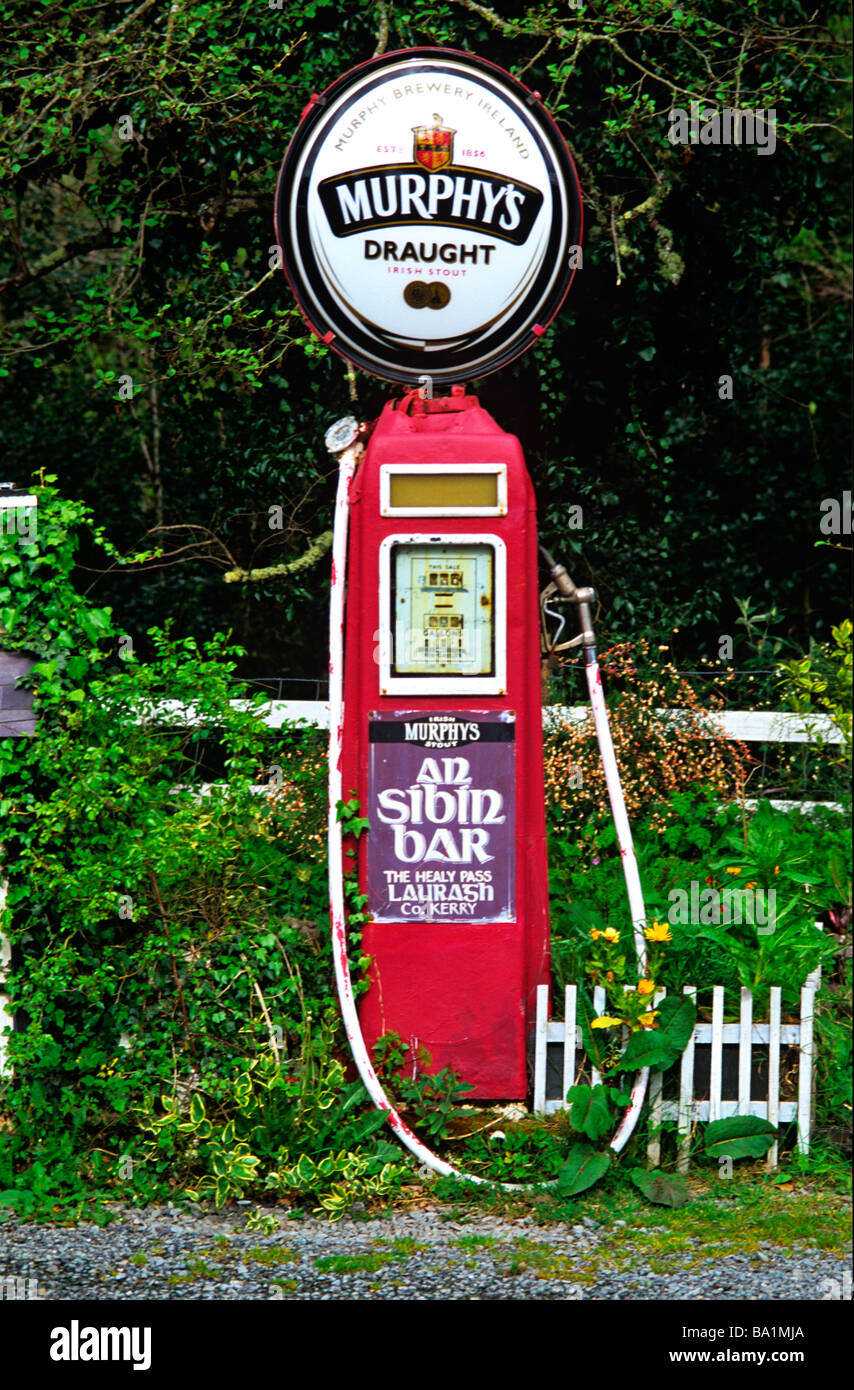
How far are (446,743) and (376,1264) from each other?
5.89 feet

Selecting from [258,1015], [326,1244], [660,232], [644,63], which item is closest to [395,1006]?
[258,1015]

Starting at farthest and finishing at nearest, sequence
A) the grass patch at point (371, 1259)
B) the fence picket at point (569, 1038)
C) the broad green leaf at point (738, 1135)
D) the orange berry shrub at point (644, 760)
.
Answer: the orange berry shrub at point (644, 760) → the fence picket at point (569, 1038) → the broad green leaf at point (738, 1135) → the grass patch at point (371, 1259)

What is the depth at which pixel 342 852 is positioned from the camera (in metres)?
5.37

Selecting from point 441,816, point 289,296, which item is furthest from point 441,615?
point 289,296

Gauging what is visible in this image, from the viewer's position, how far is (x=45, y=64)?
8.29 m

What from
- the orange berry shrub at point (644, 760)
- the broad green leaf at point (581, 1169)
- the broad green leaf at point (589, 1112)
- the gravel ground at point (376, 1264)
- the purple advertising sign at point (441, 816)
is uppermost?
the orange berry shrub at point (644, 760)

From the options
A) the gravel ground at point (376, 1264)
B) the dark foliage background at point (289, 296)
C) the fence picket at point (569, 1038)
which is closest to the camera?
the gravel ground at point (376, 1264)

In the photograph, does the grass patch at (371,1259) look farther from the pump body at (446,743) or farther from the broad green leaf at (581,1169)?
the pump body at (446,743)

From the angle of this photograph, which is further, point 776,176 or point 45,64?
point 776,176

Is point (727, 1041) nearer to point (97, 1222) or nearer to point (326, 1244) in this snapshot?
point (326, 1244)

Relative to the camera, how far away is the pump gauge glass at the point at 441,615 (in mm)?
5289

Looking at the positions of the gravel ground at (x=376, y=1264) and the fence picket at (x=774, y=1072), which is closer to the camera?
the gravel ground at (x=376, y=1264)

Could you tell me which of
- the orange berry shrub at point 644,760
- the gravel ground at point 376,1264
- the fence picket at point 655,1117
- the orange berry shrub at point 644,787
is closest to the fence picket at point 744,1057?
the fence picket at point 655,1117

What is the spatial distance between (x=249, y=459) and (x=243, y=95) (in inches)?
81.7
